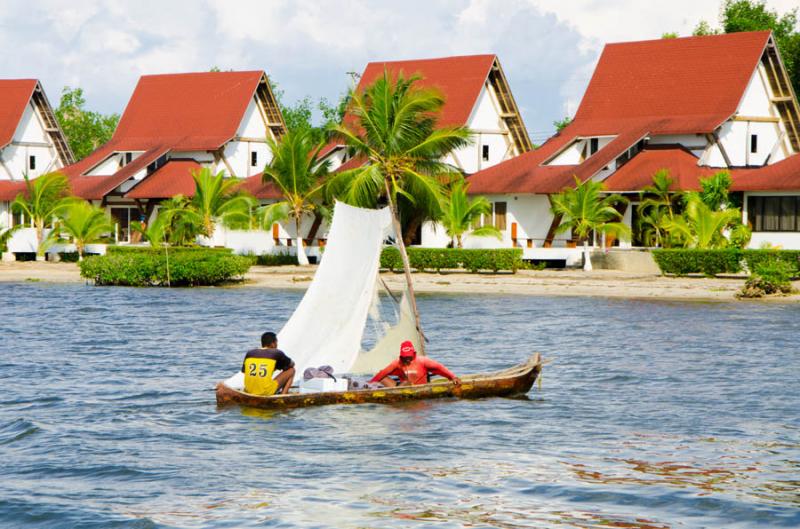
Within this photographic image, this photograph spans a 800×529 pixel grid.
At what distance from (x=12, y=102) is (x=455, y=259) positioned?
28412 millimetres

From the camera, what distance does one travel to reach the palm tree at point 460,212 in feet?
159

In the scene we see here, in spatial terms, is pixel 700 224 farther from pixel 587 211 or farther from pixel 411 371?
pixel 411 371

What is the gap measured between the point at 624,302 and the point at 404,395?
21.1 m

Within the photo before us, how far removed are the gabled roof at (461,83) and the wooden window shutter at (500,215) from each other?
4.43m

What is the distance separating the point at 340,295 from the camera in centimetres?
2317

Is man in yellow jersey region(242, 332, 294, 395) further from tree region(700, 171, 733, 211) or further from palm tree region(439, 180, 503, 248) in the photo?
tree region(700, 171, 733, 211)

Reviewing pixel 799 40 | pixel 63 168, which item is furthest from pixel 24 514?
pixel 799 40

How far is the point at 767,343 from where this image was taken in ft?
100

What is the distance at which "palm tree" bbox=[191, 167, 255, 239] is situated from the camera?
51.6m

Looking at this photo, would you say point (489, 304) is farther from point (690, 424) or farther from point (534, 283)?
point (690, 424)

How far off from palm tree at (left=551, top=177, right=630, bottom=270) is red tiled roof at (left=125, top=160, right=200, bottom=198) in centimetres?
1767

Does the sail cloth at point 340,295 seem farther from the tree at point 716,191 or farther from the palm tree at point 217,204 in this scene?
the palm tree at point 217,204

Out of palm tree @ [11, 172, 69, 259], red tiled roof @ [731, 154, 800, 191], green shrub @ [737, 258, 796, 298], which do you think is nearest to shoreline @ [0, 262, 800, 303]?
green shrub @ [737, 258, 796, 298]

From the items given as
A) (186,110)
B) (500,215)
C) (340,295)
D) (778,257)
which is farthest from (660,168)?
(340,295)
